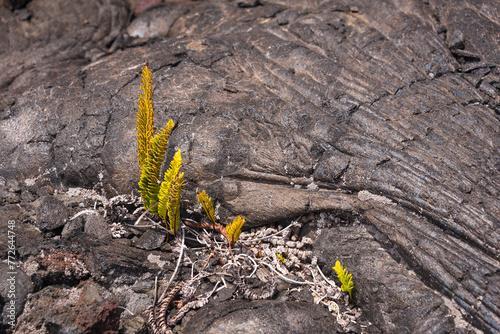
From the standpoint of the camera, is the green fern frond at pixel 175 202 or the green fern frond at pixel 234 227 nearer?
Answer: the green fern frond at pixel 175 202

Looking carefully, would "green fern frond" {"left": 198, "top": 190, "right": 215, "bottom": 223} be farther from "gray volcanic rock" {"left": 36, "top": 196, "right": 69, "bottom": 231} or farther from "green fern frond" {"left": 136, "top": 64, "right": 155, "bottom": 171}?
"gray volcanic rock" {"left": 36, "top": 196, "right": 69, "bottom": 231}

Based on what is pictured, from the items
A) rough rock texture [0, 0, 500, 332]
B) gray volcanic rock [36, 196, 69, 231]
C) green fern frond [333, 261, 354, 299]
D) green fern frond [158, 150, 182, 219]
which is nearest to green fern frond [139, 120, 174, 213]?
green fern frond [158, 150, 182, 219]

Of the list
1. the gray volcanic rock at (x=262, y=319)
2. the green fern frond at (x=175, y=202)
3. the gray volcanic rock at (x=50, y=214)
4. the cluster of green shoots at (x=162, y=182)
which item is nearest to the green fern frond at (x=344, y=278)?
the cluster of green shoots at (x=162, y=182)

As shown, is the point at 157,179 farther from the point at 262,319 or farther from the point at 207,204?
the point at 262,319

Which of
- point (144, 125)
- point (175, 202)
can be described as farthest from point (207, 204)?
point (144, 125)

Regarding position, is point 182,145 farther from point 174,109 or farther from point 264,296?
point 264,296

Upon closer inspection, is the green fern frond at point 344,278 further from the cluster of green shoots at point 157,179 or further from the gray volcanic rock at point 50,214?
the gray volcanic rock at point 50,214
